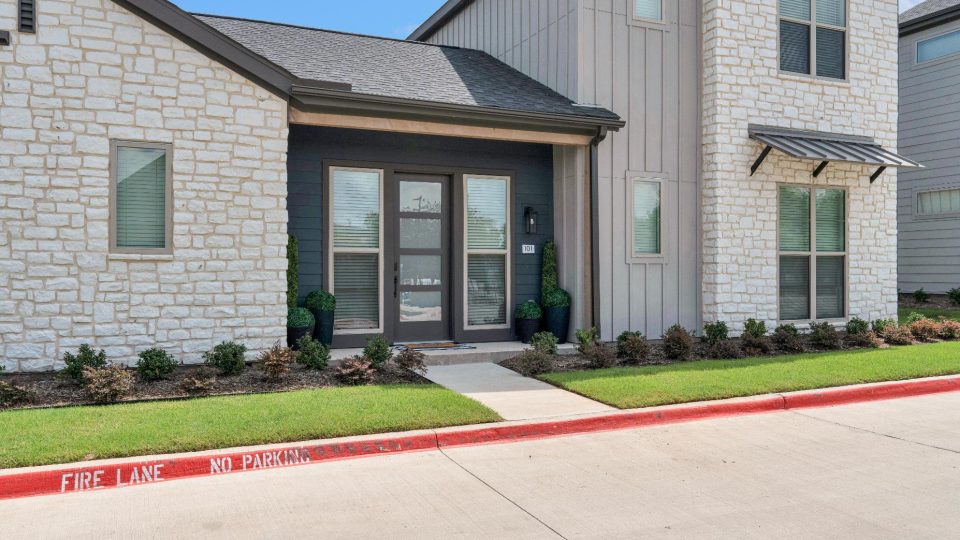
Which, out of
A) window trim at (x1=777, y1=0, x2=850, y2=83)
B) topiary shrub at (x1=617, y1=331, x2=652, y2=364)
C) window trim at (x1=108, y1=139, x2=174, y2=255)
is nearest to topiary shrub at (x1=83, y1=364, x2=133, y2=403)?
window trim at (x1=108, y1=139, x2=174, y2=255)

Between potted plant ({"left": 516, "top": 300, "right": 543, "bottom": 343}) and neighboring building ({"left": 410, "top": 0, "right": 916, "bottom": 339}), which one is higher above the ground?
neighboring building ({"left": 410, "top": 0, "right": 916, "bottom": 339})

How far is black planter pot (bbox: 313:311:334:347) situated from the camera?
394 inches

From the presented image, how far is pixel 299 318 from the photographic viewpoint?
379 inches

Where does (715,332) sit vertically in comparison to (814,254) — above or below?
below

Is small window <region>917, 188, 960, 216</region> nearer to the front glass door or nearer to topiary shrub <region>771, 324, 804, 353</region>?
topiary shrub <region>771, 324, 804, 353</region>

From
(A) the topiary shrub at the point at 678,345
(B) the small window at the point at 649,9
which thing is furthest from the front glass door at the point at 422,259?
(B) the small window at the point at 649,9

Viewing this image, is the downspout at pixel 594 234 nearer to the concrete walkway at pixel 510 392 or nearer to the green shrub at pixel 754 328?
the concrete walkway at pixel 510 392

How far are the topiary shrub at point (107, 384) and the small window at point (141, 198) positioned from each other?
178cm

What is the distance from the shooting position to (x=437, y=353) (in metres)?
10.1

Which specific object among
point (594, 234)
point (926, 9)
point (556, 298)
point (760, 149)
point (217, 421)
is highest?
point (926, 9)

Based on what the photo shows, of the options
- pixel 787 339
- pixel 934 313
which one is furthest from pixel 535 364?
pixel 934 313

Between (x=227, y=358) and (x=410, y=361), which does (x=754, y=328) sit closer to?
(x=410, y=361)

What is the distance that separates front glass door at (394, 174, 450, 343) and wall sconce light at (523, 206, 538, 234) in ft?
3.84

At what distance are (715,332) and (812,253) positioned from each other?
8.64 ft
